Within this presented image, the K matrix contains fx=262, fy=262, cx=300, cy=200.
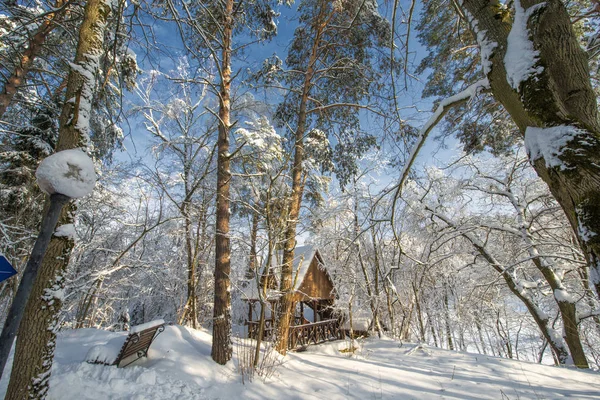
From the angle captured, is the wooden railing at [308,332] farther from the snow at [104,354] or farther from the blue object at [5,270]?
the blue object at [5,270]

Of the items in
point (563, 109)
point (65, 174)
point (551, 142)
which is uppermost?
point (563, 109)

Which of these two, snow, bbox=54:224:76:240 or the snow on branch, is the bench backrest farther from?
the snow on branch

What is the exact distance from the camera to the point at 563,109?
1280 mm

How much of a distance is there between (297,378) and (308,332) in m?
5.81

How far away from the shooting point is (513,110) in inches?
58.9

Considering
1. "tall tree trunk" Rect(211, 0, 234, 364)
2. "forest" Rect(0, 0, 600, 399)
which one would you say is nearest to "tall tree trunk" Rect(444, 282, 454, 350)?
"forest" Rect(0, 0, 600, 399)

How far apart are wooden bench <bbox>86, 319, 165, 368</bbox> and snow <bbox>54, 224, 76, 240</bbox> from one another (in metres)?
2.31

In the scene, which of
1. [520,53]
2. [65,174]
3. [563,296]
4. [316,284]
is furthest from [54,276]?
[316,284]

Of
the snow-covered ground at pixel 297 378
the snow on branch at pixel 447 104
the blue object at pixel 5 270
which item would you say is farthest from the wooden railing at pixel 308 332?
the snow on branch at pixel 447 104

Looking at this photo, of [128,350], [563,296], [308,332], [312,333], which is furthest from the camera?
[312,333]

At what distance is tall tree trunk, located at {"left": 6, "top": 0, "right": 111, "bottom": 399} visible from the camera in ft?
8.13

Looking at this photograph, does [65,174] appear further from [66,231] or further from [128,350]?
[128,350]

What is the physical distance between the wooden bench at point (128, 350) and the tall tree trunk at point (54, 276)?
1707 mm

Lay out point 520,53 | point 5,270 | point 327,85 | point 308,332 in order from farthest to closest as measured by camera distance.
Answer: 1. point 308,332
2. point 327,85
3. point 5,270
4. point 520,53
